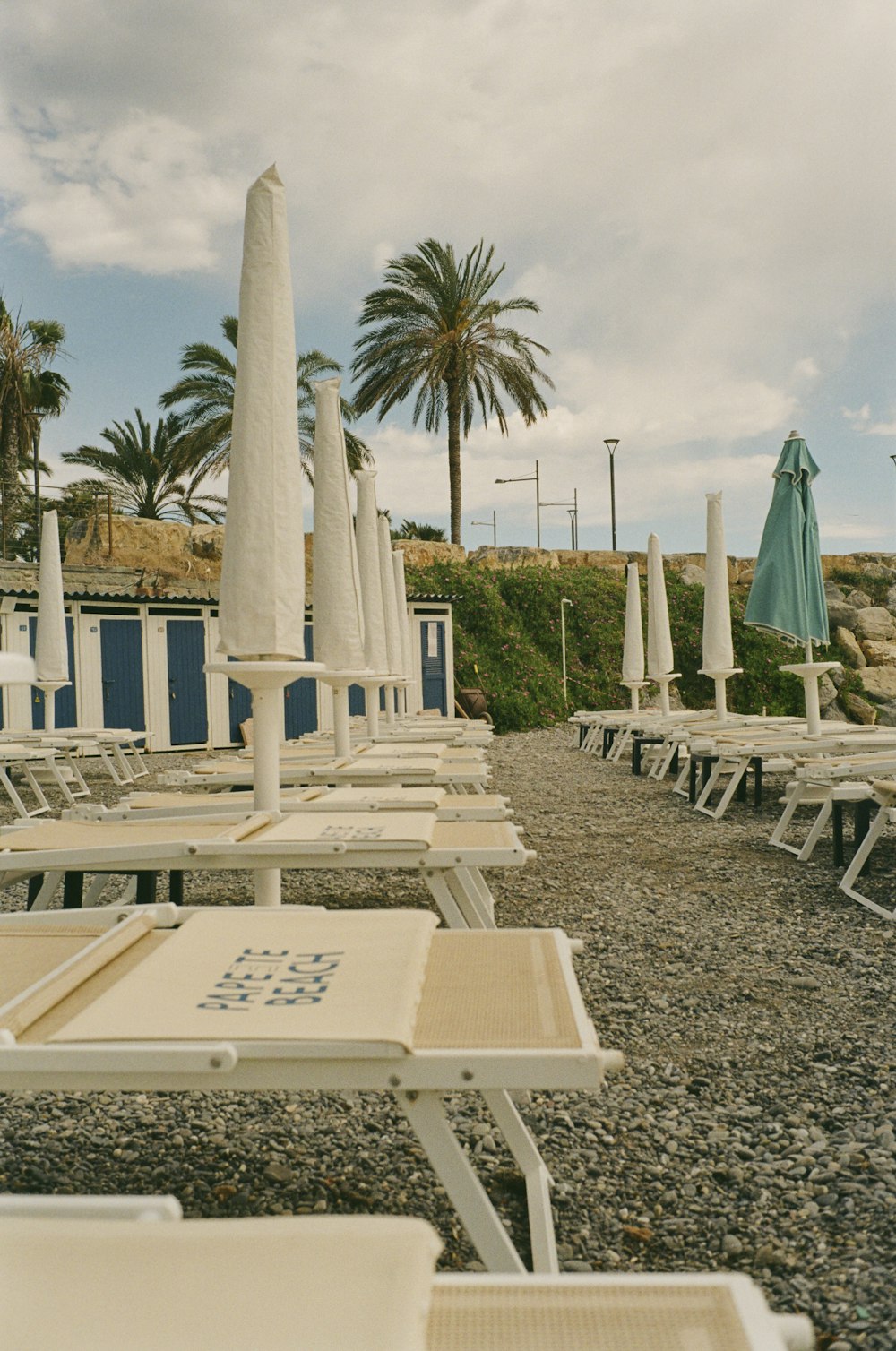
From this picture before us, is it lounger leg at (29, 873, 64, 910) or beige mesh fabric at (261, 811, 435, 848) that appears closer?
beige mesh fabric at (261, 811, 435, 848)

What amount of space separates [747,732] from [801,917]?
3796mm

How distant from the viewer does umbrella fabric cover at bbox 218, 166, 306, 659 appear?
10.7 ft

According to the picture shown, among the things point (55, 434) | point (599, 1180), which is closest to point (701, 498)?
point (599, 1180)

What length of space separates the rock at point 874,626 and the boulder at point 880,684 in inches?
52.4

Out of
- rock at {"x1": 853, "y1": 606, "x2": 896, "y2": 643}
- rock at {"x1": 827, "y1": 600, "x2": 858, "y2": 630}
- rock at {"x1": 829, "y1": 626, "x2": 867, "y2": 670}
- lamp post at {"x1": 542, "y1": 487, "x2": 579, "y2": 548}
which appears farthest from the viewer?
lamp post at {"x1": 542, "y1": 487, "x2": 579, "y2": 548}

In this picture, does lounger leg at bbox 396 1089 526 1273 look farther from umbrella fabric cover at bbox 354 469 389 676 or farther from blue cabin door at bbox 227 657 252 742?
blue cabin door at bbox 227 657 252 742

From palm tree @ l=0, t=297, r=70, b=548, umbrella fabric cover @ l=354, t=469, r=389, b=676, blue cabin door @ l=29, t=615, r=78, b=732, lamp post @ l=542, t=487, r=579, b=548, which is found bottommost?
blue cabin door @ l=29, t=615, r=78, b=732

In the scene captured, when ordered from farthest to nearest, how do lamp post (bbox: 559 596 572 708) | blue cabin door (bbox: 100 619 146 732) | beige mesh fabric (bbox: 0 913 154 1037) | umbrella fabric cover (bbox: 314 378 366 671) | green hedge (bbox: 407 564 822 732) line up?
green hedge (bbox: 407 564 822 732) < lamp post (bbox: 559 596 572 708) < blue cabin door (bbox: 100 619 146 732) < umbrella fabric cover (bbox: 314 378 366 671) < beige mesh fabric (bbox: 0 913 154 1037)

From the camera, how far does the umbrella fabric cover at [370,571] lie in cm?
707

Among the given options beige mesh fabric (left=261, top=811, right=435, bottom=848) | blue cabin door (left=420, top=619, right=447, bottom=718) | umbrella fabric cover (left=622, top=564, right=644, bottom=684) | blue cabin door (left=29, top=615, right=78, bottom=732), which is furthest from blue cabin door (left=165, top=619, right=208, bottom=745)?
beige mesh fabric (left=261, top=811, right=435, bottom=848)

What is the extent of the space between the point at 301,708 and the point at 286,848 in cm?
1328

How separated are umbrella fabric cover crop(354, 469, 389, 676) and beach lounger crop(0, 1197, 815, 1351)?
6.04m

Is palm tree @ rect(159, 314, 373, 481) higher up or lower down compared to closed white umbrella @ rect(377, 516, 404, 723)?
higher up

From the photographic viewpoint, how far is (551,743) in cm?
1593
